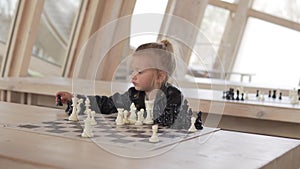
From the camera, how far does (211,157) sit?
1.14 meters

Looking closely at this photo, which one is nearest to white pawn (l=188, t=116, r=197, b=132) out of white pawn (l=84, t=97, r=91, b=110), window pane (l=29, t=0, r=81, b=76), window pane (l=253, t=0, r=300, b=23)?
white pawn (l=84, t=97, r=91, b=110)

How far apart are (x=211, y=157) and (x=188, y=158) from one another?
6 cm

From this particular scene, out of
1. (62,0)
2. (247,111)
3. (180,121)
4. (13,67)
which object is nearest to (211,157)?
(180,121)

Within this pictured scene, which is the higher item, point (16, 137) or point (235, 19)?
point (235, 19)

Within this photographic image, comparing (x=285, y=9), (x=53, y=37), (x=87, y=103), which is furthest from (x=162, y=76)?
(x=285, y=9)

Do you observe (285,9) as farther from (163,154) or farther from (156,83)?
(163,154)

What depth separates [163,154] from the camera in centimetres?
115

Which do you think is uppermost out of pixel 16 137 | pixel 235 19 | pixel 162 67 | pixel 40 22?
pixel 235 19

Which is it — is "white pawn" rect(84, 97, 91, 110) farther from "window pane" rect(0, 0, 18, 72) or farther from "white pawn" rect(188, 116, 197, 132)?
"window pane" rect(0, 0, 18, 72)

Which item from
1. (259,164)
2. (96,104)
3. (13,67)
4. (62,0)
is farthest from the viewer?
(62,0)

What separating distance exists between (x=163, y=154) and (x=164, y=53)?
18.5 inches

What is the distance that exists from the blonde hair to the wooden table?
0.27m

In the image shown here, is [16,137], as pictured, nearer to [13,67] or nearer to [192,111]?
[192,111]

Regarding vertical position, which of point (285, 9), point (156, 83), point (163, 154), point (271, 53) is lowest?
point (163, 154)
